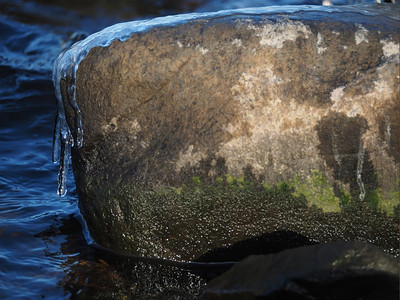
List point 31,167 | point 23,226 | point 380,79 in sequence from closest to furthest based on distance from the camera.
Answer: point 380,79
point 23,226
point 31,167

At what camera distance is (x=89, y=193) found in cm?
384

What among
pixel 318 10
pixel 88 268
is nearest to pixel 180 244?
pixel 88 268

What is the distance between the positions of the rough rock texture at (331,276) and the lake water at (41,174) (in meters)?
0.88

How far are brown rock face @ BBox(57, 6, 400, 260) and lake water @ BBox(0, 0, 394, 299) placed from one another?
43 centimetres

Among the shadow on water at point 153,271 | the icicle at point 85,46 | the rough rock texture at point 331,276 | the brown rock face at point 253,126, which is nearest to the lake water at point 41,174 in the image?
the shadow on water at point 153,271

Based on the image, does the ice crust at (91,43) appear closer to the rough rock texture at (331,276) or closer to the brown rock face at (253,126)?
the brown rock face at (253,126)

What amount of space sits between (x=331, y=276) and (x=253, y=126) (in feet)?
3.60

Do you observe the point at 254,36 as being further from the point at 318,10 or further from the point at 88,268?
the point at 88,268

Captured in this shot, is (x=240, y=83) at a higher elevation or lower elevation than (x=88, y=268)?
higher

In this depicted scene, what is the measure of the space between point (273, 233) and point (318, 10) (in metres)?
1.40

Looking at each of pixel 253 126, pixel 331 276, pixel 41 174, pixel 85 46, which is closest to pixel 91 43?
pixel 85 46

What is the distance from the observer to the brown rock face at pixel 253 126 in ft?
11.5

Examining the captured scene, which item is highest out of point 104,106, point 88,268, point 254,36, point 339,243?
point 254,36

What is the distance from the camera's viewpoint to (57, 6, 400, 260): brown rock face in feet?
11.5
